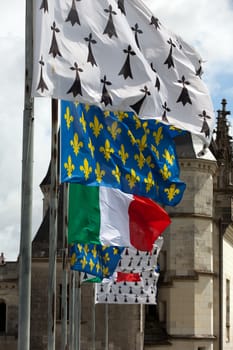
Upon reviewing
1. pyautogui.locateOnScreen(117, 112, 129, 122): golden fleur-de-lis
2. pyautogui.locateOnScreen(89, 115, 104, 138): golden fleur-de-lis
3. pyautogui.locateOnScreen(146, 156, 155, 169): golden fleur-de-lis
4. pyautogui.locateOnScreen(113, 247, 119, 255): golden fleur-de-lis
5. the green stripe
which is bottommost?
pyautogui.locateOnScreen(113, 247, 119, 255): golden fleur-de-lis

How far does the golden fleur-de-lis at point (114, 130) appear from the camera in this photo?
16.0 meters

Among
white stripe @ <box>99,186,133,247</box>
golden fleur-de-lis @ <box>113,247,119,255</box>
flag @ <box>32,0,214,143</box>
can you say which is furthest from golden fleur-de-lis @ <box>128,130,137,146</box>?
golden fleur-de-lis @ <box>113,247,119,255</box>

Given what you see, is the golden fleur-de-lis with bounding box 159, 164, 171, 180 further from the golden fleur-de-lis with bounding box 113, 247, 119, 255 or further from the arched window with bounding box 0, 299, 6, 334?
the arched window with bounding box 0, 299, 6, 334

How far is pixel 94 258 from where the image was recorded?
23.9 metres

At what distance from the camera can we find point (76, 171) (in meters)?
15.2

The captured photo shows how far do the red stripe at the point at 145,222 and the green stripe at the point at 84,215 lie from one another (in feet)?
3.71

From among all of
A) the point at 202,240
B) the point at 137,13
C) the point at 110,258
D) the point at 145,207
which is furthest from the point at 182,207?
the point at 137,13

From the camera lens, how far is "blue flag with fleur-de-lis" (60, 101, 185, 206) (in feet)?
50.3

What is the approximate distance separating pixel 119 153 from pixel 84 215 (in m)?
4.19

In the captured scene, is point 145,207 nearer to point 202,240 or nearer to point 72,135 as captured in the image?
point 72,135

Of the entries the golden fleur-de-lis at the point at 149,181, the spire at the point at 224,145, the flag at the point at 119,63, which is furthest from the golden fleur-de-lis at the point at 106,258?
the spire at the point at 224,145

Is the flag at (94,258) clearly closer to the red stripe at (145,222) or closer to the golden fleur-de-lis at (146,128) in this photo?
the red stripe at (145,222)

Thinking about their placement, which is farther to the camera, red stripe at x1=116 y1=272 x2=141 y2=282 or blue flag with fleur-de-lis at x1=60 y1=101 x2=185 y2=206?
red stripe at x1=116 y1=272 x2=141 y2=282

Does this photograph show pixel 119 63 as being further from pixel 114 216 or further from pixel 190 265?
pixel 190 265
